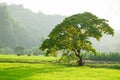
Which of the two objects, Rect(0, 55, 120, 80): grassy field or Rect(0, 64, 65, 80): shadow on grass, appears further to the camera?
Rect(0, 55, 120, 80): grassy field

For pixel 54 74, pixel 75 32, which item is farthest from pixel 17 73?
pixel 75 32

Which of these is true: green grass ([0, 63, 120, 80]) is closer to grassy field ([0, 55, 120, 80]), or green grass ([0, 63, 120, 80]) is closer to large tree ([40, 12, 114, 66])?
grassy field ([0, 55, 120, 80])

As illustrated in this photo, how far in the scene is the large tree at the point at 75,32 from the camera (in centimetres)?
6750

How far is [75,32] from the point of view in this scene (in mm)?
68875

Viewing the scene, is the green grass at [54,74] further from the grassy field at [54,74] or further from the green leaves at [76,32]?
the green leaves at [76,32]

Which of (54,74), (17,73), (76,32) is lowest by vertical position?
(54,74)

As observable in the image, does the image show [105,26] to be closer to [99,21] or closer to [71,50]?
[99,21]

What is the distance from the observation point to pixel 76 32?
68875 millimetres

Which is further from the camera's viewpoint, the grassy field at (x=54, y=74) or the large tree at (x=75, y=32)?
the large tree at (x=75, y=32)

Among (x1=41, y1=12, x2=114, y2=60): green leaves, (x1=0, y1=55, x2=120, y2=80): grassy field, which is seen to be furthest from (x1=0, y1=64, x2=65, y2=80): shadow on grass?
(x1=41, y1=12, x2=114, y2=60): green leaves

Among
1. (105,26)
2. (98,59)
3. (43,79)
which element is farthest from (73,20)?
(98,59)

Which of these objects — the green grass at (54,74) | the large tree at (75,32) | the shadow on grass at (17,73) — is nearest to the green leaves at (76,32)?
the large tree at (75,32)

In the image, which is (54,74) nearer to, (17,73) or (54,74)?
(54,74)

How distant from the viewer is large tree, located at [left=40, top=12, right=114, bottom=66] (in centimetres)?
6750
